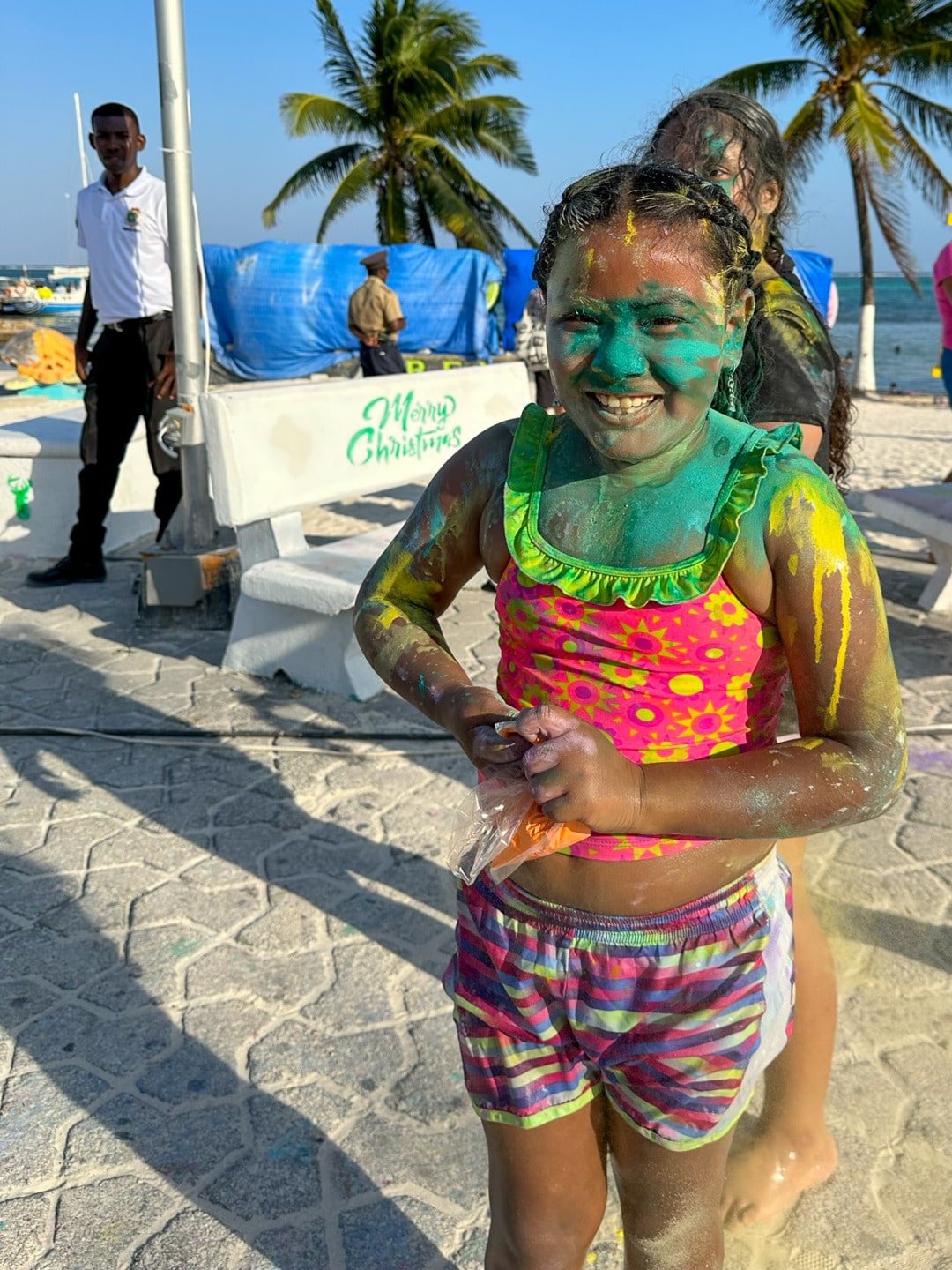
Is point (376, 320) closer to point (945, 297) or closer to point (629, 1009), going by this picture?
point (945, 297)

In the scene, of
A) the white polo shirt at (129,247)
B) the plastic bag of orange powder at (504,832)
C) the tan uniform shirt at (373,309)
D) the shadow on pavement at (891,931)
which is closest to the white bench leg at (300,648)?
the white polo shirt at (129,247)

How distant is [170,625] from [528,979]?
14.7ft

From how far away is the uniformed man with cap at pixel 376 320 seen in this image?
1027cm

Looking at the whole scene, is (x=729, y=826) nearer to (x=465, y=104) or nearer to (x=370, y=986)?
(x=370, y=986)

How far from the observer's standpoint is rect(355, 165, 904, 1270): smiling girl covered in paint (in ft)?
4.07

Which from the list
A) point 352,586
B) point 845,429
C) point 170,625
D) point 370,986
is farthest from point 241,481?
point 845,429

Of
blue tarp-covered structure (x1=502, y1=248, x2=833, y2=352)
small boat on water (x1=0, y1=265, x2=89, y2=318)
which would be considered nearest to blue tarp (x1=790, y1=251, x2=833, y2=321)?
blue tarp-covered structure (x1=502, y1=248, x2=833, y2=352)

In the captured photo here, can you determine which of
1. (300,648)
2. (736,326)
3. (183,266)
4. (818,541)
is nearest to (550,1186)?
(818,541)

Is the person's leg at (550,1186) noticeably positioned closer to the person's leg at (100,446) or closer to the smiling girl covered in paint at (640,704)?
the smiling girl covered in paint at (640,704)

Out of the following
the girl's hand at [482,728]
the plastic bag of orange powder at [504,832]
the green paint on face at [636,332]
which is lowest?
the plastic bag of orange powder at [504,832]

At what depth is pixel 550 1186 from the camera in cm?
146

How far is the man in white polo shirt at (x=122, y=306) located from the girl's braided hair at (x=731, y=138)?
424cm

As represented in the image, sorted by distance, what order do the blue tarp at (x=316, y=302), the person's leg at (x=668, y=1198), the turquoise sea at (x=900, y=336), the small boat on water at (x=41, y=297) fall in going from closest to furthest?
the person's leg at (x=668, y=1198) → the blue tarp at (x=316, y=302) → the turquoise sea at (x=900, y=336) → the small boat on water at (x=41, y=297)

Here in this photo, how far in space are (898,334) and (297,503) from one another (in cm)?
5838
